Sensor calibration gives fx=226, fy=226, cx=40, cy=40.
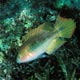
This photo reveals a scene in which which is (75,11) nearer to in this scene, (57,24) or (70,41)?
(70,41)

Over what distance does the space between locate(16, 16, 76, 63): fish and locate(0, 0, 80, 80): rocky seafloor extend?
828mm

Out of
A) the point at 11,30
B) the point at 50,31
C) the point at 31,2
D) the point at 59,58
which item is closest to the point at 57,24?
the point at 50,31

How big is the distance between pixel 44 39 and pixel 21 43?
947 mm

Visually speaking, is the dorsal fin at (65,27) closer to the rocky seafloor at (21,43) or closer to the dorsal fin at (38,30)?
the dorsal fin at (38,30)

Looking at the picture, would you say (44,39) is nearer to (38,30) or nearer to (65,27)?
(38,30)

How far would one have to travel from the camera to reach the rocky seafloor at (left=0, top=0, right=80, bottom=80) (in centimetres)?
294

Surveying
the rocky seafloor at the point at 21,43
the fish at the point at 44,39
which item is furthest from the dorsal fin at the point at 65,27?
the rocky seafloor at the point at 21,43

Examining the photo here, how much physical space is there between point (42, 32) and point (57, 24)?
7.3 inches

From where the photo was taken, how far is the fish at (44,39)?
6.32 ft

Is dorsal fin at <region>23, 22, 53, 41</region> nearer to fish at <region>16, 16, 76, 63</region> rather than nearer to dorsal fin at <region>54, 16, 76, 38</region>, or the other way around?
fish at <region>16, 16, 76, 63</region>

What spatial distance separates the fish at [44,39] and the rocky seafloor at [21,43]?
0.83 meters

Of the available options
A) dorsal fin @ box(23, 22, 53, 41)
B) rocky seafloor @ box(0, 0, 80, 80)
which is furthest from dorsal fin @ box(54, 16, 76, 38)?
rocky seafloor @ box(0, 0, 80, 80)

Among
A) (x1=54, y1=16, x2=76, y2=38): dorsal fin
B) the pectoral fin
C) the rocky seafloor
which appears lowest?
the rocky seafloor

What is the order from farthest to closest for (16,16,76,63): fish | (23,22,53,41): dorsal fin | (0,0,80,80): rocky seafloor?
(0,0,80,80): rocky seafloor < (23,22,53,41): dorsal fin < (16,16,76,63): fish
